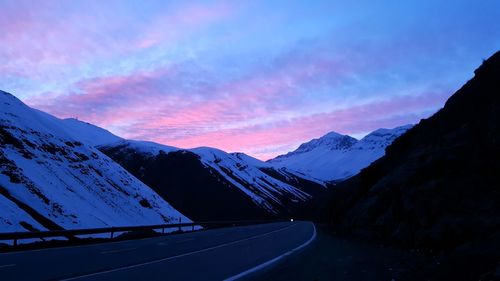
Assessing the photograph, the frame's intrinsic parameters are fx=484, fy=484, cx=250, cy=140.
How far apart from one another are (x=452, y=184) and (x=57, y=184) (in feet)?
155

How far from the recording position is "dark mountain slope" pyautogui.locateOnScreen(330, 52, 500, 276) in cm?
1980

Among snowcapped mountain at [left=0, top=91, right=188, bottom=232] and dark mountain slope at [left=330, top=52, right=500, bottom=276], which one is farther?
snowcapped mountain at [left=0, top=91, right=188, bottom=232]

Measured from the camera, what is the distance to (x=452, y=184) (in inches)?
898

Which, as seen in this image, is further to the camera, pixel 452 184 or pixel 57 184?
pixel 57 184

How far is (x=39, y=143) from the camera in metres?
67.7

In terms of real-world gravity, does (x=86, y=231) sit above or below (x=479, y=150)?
below

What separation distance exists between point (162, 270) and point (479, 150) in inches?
721

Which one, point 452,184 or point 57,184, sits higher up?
point 57,184

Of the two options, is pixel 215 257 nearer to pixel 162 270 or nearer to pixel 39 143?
pixel 162 270

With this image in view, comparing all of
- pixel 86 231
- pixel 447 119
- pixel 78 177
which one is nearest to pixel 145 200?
pixel 78 177

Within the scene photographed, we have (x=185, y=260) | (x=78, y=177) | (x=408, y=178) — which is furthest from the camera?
(x=78, y=177)

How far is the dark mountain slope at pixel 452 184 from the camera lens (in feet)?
65.0

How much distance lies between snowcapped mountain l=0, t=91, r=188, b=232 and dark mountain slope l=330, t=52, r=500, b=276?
26.7 m

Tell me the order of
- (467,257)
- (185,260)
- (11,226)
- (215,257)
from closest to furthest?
(467,257) < (185,260) < (215,257) < (11,226)
